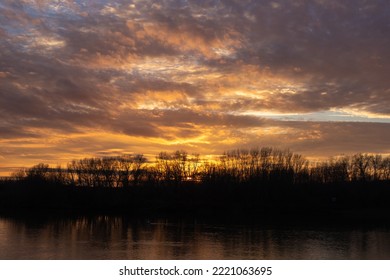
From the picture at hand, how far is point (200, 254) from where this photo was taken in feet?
81.5

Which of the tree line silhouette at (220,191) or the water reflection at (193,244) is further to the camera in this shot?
the tree line silhouette at (220,191)

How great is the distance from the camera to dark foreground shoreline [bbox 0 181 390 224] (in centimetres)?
6350

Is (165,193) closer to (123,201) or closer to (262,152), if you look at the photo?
(123,201)

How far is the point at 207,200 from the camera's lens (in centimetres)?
6931

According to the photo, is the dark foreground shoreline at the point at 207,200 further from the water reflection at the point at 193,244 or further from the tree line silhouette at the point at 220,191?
the water reflection at the point at 193,244

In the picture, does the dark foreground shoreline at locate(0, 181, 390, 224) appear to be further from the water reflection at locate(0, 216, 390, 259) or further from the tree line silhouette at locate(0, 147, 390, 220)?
the water reflection at locate(0, 216, 390, 259)

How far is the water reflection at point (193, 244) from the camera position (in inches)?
963

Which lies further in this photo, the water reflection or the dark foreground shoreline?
the dark foreground shoreline

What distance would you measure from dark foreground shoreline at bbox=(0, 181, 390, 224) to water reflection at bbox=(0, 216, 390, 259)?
24.9 m

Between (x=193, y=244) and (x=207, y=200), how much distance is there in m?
40.8

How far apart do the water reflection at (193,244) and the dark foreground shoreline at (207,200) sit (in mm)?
24860

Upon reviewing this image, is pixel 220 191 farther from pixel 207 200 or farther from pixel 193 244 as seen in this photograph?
pixel 193 244

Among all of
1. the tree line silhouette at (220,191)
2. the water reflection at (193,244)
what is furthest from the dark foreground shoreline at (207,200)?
the water reflection at (193,244)

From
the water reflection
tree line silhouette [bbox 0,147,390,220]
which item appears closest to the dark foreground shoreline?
tree line silhouette [bbox 0,147,390,220]
